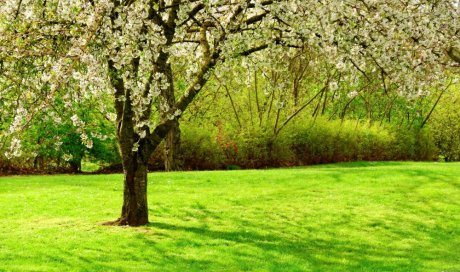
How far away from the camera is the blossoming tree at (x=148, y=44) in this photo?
1005 centimetres

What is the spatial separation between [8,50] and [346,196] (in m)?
11.0

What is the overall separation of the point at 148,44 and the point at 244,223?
553 cm

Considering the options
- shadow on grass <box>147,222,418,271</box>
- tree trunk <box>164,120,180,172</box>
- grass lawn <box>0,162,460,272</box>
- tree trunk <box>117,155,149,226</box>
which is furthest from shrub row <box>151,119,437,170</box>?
shadow on grass <box>147,222,418,271</box>

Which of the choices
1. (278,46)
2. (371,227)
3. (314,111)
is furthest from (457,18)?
(314,111)

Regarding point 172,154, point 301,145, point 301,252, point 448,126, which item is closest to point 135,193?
point 301,252

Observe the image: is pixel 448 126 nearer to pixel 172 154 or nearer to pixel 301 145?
pixel 301 145

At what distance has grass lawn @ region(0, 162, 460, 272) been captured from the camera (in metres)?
11.2

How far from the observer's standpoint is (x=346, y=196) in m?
17.9

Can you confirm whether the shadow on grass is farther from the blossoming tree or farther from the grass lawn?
the blossoming tree

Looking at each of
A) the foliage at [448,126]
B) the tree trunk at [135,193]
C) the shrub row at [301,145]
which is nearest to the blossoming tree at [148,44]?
the tree trunk at [135,193]

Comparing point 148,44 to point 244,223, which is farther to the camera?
point 244,223

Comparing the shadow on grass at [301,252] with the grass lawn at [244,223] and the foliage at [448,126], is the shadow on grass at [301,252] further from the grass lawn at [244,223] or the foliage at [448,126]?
the foliage at [448,126]

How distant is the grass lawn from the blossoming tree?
176 cm

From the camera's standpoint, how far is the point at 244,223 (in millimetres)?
14430
